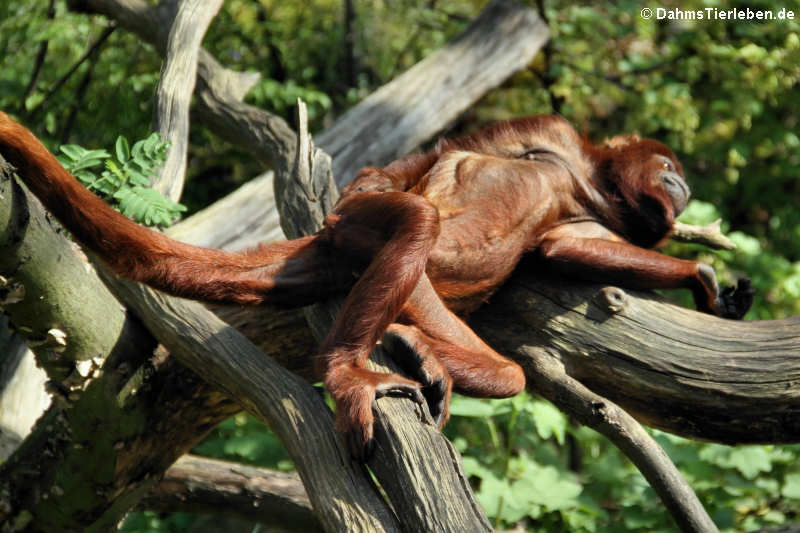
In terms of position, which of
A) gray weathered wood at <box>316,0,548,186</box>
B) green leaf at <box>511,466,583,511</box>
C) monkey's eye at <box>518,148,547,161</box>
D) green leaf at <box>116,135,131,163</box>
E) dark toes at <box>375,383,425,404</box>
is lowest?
green leaf at <box>511,466,583,511</box>

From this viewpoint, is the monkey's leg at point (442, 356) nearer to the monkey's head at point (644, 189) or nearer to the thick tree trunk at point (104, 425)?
the thick tree trunk at point (104, 425)

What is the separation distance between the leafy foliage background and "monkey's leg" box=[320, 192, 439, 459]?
4.67ft

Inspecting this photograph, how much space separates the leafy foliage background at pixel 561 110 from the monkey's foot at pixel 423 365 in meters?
1.22

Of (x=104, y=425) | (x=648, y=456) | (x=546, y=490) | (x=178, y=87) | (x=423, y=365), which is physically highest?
(x=178, y=87)

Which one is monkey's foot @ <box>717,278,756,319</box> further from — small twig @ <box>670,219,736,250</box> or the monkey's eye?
the monkey's eye

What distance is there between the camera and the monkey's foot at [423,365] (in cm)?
310

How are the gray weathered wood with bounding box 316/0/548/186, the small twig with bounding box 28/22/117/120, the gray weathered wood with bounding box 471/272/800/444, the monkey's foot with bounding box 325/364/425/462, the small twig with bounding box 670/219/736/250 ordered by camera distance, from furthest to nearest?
1. the gray weathered wood with bounding box 316/0/548/186
2. the small twig with bounding box 28/22/117/120
3. the small twig with bounding box 670/219/736/250
4. the gray weathered wood with bounding box 471/272/800/444
5. the monkey's foot with bounding box 325/364/425/462

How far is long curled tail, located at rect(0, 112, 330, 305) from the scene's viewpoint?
272cm

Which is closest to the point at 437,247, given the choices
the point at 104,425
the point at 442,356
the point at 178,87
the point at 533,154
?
the point at 442,356

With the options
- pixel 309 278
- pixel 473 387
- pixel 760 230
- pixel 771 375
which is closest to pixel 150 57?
pixel 309 278

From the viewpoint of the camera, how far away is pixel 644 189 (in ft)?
13.3

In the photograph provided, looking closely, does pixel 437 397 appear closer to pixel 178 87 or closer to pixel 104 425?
pixel 104 425

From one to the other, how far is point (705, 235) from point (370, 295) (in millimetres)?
1971

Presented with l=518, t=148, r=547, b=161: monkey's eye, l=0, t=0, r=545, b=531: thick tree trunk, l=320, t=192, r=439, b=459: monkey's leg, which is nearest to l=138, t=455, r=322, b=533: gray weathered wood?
l=0, t=0, r=545, b=531: thick tree trunk
